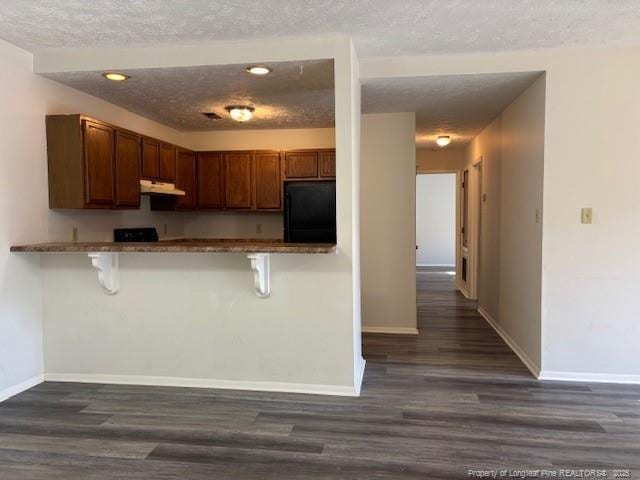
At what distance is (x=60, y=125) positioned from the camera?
333cm

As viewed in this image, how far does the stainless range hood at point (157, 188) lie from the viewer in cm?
425

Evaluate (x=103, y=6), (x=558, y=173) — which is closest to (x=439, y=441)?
(x=558, y=173)

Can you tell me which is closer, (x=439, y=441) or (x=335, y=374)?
(x=439, y=441)

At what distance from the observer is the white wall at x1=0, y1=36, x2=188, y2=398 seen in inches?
118

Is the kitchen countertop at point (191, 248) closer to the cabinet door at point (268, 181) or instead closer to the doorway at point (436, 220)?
the cabinet door at point (268, 181)

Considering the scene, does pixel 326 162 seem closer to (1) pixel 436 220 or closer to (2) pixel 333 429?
(2) pixel 333 429

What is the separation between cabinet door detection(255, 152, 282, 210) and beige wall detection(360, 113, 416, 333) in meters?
1.13

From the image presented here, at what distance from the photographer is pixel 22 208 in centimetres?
313

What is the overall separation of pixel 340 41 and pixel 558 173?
1865mm

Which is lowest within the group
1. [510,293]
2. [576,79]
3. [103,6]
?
[510,293]

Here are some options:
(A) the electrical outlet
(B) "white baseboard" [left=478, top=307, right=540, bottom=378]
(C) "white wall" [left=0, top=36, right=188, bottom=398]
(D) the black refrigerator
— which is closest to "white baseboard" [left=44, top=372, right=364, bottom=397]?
(C) "white wall" [left=0, top=36, right=188, bottom=398]

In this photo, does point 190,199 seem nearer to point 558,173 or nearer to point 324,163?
point 324,163

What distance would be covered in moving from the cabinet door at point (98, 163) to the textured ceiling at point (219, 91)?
15.3 inches

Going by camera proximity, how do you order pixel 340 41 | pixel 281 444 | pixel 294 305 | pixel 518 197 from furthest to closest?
pixel 518 197, pixel 294 305, pixel 340 41, pixel 281 444
